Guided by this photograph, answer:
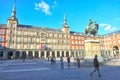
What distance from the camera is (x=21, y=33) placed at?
74562mm

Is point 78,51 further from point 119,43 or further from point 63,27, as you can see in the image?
point 119,43

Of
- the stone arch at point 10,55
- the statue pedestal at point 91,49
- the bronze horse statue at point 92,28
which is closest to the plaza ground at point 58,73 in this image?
the statue pedestal at point 91,49

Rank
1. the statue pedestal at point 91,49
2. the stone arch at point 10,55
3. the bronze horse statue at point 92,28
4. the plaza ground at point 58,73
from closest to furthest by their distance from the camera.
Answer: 1. the plaza ground at point 58,73
2. the statue pedestal at point 91,49
3. the bronze horse statue at point 92,28
4. the stone arch at point 10,55

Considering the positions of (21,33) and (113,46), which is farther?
(113,46)

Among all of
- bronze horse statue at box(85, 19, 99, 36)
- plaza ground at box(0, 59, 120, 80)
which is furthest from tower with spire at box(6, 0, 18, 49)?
plaza ground at box(0, 59, 120, 80)

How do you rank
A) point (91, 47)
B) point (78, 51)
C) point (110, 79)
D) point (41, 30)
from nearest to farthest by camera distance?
point (110, 79)
point (91, 47)
point (41, 30)
point (78, 51)

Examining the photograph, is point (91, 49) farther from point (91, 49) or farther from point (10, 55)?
point (10, 55)

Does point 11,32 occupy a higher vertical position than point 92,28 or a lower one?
higher

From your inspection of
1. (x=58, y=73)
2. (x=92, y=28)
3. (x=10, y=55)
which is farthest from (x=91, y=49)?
(x=10, y=55)

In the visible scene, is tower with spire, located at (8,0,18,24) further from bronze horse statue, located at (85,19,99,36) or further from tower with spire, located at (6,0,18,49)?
bronze horse statue, located at (85,19,99,36)

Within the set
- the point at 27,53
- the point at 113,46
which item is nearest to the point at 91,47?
the point at 27,53

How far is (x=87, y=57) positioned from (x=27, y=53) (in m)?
56.0

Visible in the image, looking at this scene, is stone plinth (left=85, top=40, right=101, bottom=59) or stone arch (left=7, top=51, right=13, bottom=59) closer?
stone plinth (left=85, top=40, right=101, bottom=59)

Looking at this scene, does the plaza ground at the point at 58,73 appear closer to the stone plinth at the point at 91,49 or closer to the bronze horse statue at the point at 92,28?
the stone plinth at the point at 91,49
